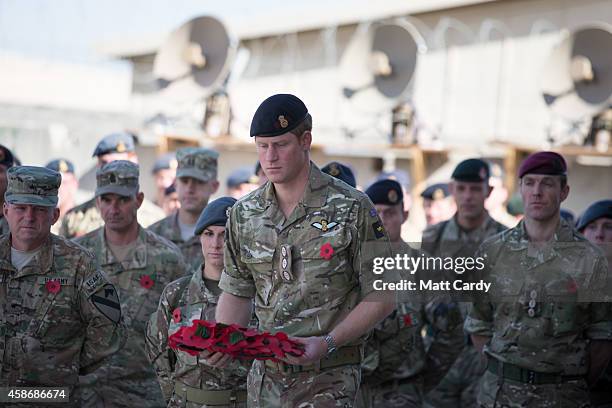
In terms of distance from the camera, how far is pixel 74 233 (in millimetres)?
8180

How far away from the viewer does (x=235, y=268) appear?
4668 millimetres

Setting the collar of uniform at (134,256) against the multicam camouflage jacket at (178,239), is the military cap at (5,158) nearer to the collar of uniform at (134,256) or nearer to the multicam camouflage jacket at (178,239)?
the collar of uniform at (134,256)

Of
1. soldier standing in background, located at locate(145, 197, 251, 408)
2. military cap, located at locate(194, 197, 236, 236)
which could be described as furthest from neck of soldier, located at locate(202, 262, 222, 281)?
military cap, located at locate(194, 197, 236, 236)

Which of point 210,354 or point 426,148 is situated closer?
point 210,354

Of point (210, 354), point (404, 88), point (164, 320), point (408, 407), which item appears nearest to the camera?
point (210, 354)

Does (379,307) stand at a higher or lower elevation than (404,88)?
lower

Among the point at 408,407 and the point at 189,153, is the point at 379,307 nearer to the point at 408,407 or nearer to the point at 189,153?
the point at 408,407

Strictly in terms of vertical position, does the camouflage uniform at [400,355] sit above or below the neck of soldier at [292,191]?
below

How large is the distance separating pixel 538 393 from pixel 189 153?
3574 mm

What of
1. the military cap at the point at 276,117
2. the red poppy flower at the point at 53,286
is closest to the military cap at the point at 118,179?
the red poppy flower at the point at 53,286

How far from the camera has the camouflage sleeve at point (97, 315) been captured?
5605 mm

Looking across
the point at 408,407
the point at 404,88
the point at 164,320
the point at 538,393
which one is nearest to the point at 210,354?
the point at 164,320

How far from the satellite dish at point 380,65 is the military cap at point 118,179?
924 cm

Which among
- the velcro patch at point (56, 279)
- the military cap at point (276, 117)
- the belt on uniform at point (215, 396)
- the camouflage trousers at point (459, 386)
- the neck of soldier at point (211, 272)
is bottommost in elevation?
the camouflage trousers at point (459, 386)
